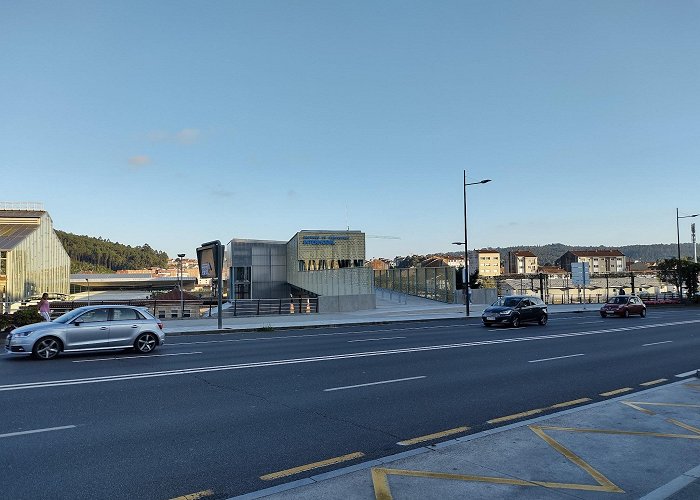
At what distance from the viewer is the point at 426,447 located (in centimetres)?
673

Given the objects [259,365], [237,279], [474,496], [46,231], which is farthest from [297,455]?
[46,231]

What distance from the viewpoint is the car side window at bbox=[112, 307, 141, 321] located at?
1658cm

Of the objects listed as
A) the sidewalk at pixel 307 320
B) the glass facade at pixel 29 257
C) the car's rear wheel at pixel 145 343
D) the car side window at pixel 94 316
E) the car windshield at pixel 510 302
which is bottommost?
the sidewalk at pixel 307 320

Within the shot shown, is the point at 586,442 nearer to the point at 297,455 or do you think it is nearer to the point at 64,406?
the point at 297,455

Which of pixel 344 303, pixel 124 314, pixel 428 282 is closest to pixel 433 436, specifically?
pixel 124 314

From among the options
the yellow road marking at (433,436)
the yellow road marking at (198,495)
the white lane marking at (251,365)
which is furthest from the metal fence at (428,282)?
the yellow road marking at (198,495)

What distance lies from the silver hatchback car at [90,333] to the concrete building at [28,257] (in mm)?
25531

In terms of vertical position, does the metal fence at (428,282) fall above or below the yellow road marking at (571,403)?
above

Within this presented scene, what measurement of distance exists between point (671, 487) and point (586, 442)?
1566 mm

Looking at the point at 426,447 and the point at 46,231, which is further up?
the point at 46,231

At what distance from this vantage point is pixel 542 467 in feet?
19.6

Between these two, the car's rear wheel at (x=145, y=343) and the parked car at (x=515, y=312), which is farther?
the parked car at (x=515, y=312)

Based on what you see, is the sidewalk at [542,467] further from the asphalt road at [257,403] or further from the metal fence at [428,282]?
the metal fence at [428,282]

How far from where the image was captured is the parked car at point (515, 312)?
28250 millimetres
